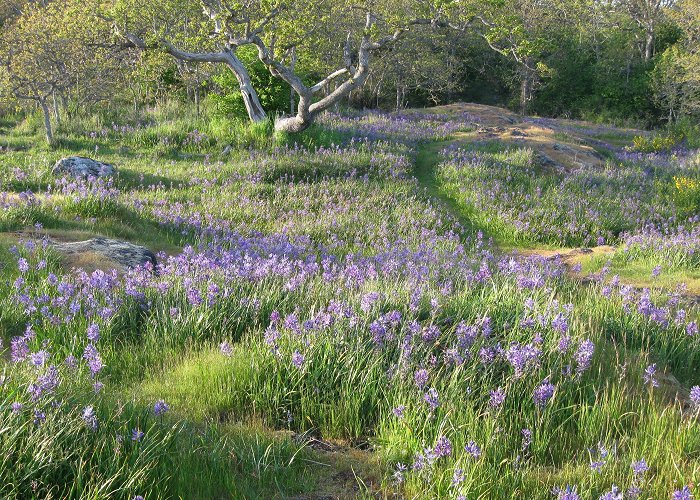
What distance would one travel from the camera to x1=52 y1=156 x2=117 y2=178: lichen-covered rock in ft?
36.7

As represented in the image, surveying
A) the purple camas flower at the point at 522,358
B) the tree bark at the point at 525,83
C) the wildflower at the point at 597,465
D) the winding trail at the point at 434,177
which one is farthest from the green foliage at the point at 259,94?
the tree bark at the point at 525,83

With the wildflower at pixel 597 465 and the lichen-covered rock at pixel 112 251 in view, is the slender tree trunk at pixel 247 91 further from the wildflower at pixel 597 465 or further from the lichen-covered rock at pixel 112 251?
the wildflower at pixel 597 465

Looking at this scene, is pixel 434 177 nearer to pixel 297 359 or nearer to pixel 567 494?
pixel 297 359

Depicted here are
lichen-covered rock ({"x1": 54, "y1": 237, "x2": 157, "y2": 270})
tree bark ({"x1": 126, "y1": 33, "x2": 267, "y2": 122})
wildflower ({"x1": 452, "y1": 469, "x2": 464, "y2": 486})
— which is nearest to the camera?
wildflower ({"x1": 452, "y1": 469, "x2": 464, "y2": 486})

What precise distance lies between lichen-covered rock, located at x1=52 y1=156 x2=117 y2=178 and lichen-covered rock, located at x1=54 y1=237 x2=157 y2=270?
5186 millimetres

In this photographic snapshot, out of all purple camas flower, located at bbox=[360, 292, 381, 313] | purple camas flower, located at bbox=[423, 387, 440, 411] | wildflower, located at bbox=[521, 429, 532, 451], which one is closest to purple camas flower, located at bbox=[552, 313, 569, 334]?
wildflower, located at bbox=[521, 429, 532, 451]

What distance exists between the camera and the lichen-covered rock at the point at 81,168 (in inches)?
441

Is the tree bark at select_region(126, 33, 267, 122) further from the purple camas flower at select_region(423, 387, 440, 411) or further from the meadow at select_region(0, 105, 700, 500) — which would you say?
the purple camas flower at select_region(423, 387, 440, 411)

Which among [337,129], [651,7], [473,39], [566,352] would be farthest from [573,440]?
[651,7]

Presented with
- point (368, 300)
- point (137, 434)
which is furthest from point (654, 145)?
point (137, 434)

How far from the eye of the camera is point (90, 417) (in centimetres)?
266

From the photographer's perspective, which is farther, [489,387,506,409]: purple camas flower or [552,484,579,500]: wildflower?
[489,387,506,409]: purple camas flower

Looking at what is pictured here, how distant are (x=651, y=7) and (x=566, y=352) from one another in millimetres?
44366

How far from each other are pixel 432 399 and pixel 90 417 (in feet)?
5.80
